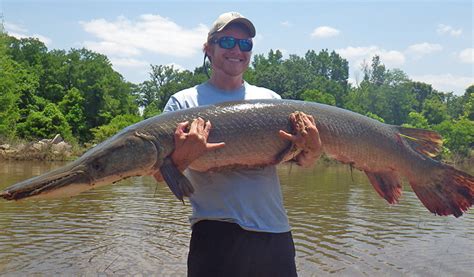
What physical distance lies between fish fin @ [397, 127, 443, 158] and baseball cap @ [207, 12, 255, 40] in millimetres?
1376

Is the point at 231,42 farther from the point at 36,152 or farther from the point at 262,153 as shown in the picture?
the point at 36,152

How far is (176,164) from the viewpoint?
2.68m

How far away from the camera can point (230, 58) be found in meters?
2.94

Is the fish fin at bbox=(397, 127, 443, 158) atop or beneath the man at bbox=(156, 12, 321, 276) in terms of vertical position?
atop

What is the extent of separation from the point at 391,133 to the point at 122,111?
48.6 metres

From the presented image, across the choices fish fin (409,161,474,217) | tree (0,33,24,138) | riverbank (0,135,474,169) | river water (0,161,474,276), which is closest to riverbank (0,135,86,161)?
riverbank (0,135,474,169)

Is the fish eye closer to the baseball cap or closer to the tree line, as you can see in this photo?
the baseball cap

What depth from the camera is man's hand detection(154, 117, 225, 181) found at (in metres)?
2.60

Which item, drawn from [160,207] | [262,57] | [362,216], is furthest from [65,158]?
[262,57]

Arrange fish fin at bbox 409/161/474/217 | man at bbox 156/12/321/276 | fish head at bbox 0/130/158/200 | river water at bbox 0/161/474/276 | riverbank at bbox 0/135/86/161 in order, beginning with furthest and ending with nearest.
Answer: riverbank at bbox 0/135/86/161
river water at bbox 0/161/474/276
fish fin at bbox 409/161/474/217
man at bbox 156/12/321/276
fish head at bbox 0/130/158/200

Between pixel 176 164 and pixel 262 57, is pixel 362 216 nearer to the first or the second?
pixel 176 164

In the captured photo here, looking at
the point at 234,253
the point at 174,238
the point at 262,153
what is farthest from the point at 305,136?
the point at 174,238

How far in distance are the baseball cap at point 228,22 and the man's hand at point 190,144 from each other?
687 mm

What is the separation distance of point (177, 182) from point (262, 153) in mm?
618
